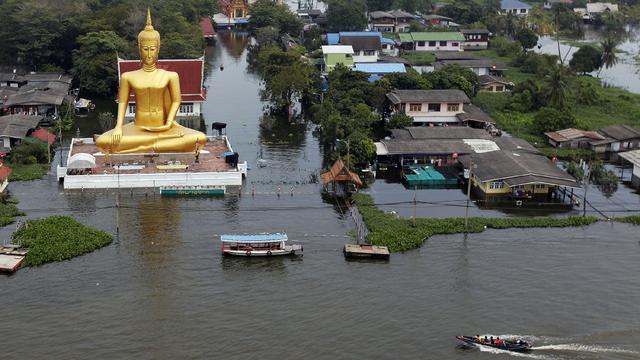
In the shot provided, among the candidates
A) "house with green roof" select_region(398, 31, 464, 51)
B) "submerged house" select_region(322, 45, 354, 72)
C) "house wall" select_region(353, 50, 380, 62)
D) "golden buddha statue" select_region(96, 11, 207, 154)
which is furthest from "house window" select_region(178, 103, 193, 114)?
"house with green roof" select_region(398, 31, 464, 51)

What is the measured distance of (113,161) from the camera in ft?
111

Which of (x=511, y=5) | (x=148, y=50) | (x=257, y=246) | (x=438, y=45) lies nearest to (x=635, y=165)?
(x=257, y=246)

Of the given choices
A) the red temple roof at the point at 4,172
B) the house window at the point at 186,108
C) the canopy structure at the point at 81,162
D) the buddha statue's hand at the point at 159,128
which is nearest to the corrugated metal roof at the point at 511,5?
the house window at the point at 186,108

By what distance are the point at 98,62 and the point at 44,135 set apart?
42.7ft

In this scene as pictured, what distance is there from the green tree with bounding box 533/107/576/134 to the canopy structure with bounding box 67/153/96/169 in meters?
22.0

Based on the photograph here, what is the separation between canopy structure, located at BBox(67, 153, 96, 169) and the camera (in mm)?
32531

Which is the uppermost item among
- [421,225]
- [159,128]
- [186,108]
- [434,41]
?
[434,41]

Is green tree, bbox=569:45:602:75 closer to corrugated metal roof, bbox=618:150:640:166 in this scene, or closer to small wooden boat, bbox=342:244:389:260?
corrugated metal roof, bbox=618:150:640:166

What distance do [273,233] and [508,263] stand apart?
7.69 meters

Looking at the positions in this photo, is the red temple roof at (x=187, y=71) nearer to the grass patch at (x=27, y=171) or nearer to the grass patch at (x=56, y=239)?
the grass patch at (x=27, y=171)

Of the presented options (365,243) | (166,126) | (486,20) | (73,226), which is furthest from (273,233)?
(486,20)

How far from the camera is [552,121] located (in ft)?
136

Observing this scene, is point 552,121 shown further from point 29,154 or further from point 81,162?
point 29,154

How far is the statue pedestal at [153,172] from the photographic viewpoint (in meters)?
32.1
